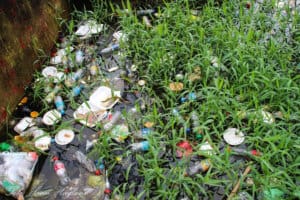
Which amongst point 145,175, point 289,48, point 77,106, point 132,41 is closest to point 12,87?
point 77,106

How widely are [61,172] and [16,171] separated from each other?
0.31 m

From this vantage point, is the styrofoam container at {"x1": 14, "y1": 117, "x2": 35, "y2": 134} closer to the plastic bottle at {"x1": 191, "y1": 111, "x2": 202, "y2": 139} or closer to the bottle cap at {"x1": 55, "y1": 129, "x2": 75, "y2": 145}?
the bottle cap at {"x1": 55, "y1": 129, "x2": 75, "y2": 145}

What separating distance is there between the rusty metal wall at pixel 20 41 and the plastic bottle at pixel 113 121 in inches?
32.9

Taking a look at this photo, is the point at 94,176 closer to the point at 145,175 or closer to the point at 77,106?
the point at 145,175

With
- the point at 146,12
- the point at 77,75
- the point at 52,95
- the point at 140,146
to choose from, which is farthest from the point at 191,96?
the point at 146,12

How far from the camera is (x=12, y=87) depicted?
286 cm

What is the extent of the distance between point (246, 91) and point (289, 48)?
63cm

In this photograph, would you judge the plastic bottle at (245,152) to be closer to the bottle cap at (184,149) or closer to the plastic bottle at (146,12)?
the bottle cap at (184,149)

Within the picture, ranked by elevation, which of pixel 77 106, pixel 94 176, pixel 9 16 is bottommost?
pixel 94 176

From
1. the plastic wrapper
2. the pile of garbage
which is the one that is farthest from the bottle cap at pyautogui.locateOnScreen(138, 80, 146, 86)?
the plastic wrapper

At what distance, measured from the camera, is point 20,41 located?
2945 mm

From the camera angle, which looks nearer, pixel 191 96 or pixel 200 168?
pixel 200 168

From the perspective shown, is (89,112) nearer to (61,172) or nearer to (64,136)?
(64,136)

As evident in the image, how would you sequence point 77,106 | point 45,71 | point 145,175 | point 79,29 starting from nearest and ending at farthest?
1. point 145,175
2. point 77,106
3. point 45,71
4. point 79,29
